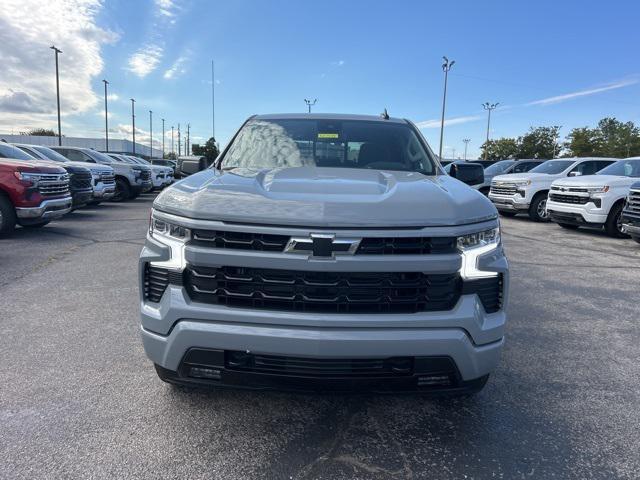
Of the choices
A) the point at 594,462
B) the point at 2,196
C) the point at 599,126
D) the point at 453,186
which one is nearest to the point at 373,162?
the point at 453,186

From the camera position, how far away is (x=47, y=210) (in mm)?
9055

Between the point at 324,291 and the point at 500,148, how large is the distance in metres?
92.3

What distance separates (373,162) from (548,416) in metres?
2.09

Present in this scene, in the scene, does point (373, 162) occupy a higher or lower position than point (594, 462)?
higher

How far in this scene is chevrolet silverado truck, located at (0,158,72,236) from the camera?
858cm

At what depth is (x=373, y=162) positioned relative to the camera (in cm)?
365

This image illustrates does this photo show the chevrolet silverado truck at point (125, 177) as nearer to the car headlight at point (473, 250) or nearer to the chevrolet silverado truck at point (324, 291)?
the chevrolet silverado truck at point (324, 291)

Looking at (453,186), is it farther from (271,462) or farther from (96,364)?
(96,364)

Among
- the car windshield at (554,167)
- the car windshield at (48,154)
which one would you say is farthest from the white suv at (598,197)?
the car windshield at (48,154)

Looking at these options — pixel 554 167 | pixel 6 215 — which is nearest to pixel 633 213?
pixel 554 167

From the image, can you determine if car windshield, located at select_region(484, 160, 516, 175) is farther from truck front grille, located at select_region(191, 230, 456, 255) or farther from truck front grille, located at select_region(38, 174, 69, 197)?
truck front grille, located at select_region(191, 230, 456, 255)

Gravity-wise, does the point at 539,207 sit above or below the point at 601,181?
below

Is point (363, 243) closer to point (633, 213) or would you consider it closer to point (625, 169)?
point (633, 213)

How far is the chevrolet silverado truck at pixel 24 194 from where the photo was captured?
28.1 feet
